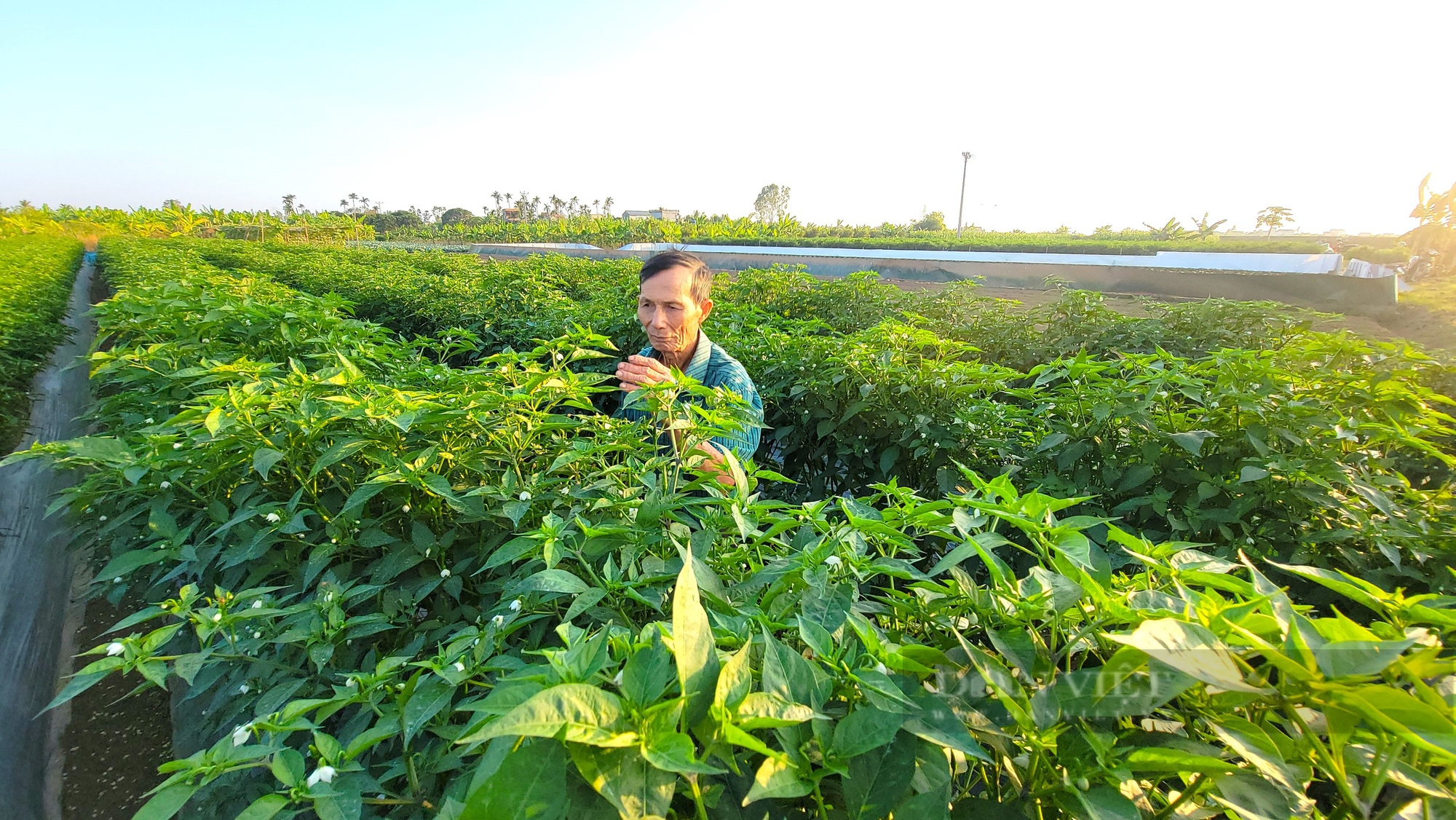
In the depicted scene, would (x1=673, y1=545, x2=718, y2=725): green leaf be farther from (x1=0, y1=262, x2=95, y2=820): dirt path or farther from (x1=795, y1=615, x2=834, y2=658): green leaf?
(x1=0, y1=262, x2=95, y2=820): dirt path

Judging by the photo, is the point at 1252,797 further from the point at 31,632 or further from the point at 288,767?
the point at 31,632

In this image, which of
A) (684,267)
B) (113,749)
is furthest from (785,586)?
(113,749)

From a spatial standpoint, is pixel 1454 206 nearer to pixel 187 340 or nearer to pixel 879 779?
pixel 879 779

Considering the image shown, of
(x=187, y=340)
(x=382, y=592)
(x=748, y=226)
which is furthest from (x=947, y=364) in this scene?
(x=748, y=226)

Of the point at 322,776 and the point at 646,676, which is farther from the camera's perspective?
the point at 322,776

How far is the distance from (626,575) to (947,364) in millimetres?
1770

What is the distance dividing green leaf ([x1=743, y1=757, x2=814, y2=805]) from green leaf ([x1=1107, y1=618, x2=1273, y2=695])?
271mm

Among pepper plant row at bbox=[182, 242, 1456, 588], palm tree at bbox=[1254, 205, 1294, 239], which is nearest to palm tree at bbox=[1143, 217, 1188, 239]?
palm tree at bbox=[1254, 205, 1294, 239]

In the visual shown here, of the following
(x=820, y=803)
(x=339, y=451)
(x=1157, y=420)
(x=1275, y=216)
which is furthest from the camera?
(x=1275, y=216)

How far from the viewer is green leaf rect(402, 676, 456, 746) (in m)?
0.74

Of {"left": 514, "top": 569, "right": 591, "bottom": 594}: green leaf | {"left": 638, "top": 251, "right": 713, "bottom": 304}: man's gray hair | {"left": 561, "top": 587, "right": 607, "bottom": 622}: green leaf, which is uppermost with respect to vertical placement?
{"left": 638, "top": 251, "right": 713, "bottom": 304}: man's gray hair

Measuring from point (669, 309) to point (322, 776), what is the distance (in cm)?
166

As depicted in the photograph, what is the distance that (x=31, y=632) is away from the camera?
2213mm

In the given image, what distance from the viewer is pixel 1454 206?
589 centimetres
